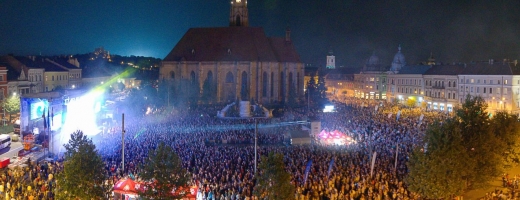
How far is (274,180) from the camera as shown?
14516 mm

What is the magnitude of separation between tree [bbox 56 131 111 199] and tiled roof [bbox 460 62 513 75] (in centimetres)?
5180

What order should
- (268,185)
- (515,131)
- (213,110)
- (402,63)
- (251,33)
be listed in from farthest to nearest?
(402,63), (251,33), (213,110), (515,131), (268,185)

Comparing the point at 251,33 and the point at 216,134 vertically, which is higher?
the point at 251,33

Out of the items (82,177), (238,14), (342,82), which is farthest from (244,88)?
(342,82)

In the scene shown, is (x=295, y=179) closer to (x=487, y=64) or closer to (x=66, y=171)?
(x=66, y=171)

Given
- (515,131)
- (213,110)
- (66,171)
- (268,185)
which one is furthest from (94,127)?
(515,131)

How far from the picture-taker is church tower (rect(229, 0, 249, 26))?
66188mm

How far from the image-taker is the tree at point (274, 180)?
47.6 feet

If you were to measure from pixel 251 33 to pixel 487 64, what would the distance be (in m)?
32.3

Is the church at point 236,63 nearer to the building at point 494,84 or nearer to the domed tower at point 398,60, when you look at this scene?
the building at point 494,84

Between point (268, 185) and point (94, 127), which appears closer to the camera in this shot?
point (268, 185)

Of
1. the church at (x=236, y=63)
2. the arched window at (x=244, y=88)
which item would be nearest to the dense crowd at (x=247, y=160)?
the arched window at (x=244, y=88)

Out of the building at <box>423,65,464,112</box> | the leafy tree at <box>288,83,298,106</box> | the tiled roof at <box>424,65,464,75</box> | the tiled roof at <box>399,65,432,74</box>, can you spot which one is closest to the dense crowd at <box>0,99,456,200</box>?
the leafy tree at <box>288,83,298,106</box>

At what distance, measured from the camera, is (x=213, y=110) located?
5094 cm
